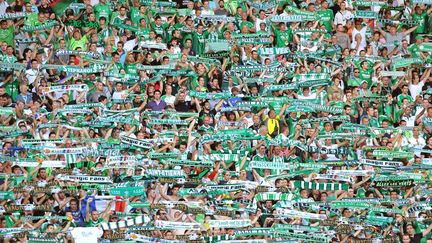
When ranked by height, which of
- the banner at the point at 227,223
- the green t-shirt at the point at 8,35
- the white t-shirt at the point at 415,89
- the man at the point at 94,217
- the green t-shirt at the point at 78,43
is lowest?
the banner at the point at 227,223

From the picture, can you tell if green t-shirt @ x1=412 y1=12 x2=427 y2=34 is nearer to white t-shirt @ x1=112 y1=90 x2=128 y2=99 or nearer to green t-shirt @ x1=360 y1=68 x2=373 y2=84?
green t-shirt @ x1=360 y1=68 x2=373 y2=84

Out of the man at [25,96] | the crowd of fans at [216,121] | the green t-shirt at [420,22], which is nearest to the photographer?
the crowd of fans at [216,121]

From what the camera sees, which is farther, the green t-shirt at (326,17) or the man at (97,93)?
the green t-shirt at (326,17)

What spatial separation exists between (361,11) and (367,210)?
223 inches

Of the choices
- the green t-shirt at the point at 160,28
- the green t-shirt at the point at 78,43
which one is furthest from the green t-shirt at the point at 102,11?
the green t-shirt at the point at 160,28

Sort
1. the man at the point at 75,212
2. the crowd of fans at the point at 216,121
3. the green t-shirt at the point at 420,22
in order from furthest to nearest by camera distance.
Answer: the green t-shirt at the point at 420,22
the crowd of fans at the point at 216,121
the man at the point at 75,212

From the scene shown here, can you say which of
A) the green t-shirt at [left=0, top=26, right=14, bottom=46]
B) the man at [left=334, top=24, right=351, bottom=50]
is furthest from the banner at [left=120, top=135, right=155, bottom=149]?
the man at [left=334, top=24, right=351, bottom=50]

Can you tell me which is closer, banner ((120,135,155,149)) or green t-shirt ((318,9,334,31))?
banner ((120,135,155,149))

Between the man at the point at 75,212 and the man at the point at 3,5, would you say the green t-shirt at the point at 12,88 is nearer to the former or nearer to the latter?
the man at the point at 3,5

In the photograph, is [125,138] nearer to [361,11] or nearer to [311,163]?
[311,163]

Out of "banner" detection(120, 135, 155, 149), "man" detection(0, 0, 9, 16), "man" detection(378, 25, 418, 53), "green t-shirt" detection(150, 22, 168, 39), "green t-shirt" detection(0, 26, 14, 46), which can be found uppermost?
"man" detection(0, 0, 9, 16)

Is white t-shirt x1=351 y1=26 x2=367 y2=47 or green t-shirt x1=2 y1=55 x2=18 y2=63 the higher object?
green t-shirt x1=2 y1=55 x2=18 y2=63

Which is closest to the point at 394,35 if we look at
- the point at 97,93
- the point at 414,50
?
the point at 414,50

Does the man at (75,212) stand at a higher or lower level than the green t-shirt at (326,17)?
lower
